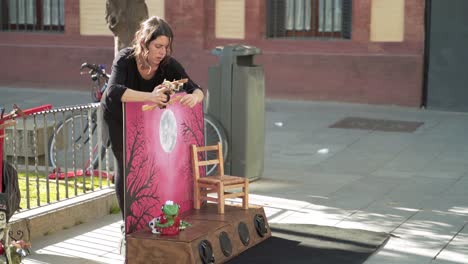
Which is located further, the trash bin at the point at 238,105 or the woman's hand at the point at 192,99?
the trash bin at the point at 238,105

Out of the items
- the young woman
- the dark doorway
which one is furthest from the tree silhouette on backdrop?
the dark doorway

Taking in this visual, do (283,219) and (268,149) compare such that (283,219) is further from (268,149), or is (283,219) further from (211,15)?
(211,15)

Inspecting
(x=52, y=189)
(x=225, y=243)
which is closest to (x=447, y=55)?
(x=52, y=189)

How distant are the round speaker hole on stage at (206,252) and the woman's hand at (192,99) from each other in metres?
0.97

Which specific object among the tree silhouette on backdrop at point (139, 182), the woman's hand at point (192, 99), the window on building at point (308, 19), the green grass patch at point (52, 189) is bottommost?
the green grass patch at point (52, 189)

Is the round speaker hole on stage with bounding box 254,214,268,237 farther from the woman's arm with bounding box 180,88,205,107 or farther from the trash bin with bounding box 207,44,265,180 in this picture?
the trash bin with bounding box 207,44,265,180

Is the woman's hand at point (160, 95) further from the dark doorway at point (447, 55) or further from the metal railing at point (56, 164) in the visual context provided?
the dark doorway at point (447, 55)

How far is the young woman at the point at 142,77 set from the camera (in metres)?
6.41

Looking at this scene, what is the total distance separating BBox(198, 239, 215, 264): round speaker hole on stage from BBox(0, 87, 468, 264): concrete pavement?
0.90 meters

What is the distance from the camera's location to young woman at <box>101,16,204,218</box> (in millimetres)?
6410

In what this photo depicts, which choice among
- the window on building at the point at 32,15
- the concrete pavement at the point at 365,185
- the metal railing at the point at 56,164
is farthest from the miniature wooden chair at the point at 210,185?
the window on building at the point at 32,15

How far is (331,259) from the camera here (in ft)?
23.4

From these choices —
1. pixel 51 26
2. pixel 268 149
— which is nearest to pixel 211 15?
pixel 51 26

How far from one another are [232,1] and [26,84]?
14.7ft
